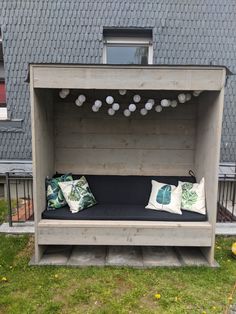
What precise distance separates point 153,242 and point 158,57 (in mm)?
3590

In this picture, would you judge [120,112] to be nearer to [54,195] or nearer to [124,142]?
[124,142]

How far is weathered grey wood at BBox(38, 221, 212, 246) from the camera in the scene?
294cm

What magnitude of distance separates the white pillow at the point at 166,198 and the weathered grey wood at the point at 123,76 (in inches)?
47.8

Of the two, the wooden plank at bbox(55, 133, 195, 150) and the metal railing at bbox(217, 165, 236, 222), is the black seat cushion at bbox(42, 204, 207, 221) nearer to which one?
the wooden plank at bbox(55, 133, 195, 150)

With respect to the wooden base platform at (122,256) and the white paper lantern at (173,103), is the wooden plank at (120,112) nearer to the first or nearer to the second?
the white paper lantern at (173,103)

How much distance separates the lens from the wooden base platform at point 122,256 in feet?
9.85

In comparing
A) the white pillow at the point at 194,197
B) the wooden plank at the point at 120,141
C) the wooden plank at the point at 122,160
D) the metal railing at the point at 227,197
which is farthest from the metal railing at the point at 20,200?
the metal railing at the point at 227,197

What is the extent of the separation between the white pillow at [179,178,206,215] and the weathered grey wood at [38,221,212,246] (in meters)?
0.27

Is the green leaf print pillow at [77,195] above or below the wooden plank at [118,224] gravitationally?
above

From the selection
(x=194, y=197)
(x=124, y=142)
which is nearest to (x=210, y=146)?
(x=194, y=197)

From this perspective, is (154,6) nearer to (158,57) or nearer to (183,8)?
(183,8)

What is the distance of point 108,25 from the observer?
5.23 metres

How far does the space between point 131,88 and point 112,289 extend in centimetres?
184

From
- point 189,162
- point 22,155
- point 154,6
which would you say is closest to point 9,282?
point 189,162
